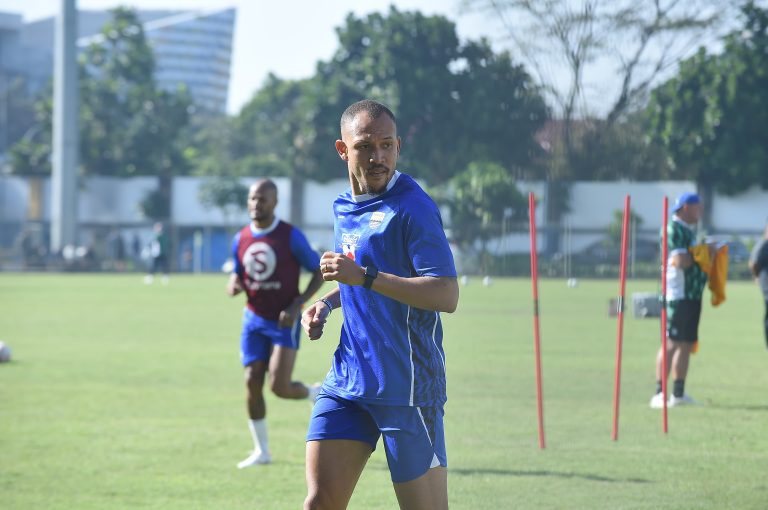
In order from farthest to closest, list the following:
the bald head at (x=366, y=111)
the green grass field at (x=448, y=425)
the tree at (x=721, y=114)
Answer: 1. the tree at (x=721, y=114)
2. the green grass field at (x=448, y=425)
3. the bald head at (x=366, y=111)

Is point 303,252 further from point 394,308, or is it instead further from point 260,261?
point 394,308

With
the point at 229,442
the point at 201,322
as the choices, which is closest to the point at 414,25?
the point at 201,322

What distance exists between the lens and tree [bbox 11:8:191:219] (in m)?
70.8

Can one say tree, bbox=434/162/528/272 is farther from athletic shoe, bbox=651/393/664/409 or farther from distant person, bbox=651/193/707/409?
athletic shoe, bbox=651/393/664/409

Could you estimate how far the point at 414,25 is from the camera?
30.1 metres

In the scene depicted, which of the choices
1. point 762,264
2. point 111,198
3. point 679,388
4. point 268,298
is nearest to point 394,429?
→ point 268,298

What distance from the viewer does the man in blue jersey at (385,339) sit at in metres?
4.89

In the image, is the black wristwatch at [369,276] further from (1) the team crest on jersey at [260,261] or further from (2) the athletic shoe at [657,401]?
(2) the athletic shoe at [657,401]

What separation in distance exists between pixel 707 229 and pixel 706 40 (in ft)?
56.2

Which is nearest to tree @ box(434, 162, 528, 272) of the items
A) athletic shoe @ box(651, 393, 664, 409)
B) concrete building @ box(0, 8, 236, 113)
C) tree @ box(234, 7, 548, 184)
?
tree @ box(234, 7, 548, 184)

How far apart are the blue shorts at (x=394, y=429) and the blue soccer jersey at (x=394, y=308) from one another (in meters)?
0.06

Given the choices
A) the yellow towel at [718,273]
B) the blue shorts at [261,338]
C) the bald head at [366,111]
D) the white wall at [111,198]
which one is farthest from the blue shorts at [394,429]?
the white wall at [111,198]

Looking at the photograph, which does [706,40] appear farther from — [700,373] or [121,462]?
[121,462]

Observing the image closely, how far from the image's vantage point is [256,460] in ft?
30.8
